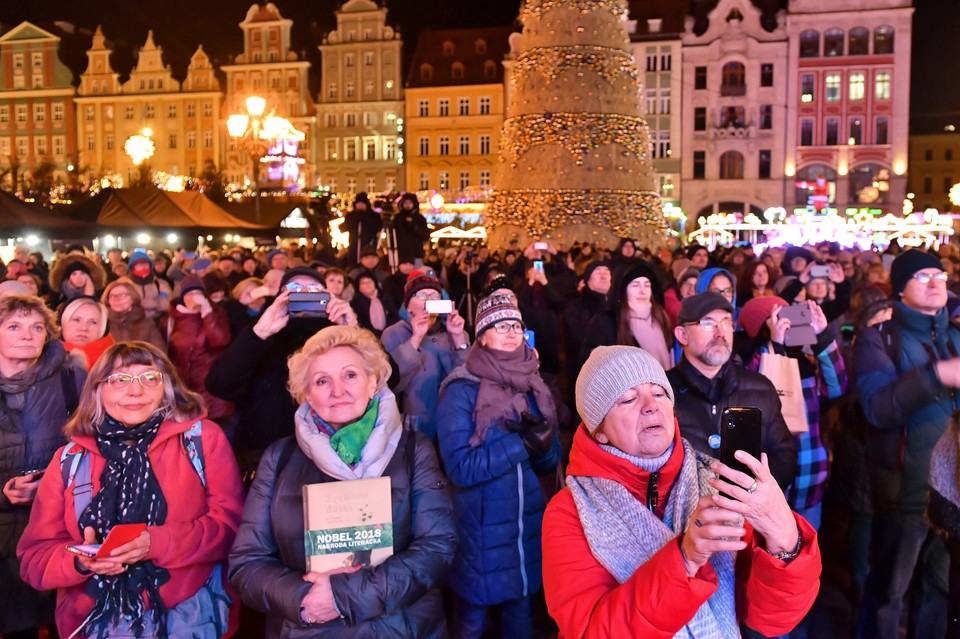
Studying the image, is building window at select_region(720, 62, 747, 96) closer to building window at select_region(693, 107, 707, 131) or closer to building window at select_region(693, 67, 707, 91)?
building window at select_region(693, 67, 707, 91)

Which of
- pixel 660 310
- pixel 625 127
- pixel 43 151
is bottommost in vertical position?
pixel 660 310

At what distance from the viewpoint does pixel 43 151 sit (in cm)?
5503

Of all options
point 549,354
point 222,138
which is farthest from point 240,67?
point 549,354

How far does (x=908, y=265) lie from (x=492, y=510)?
2.11 metres

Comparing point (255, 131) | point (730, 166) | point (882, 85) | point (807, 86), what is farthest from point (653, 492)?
point (882, 85)

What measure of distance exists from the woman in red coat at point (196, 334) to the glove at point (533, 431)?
2.54 m

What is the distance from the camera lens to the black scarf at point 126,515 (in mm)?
2707

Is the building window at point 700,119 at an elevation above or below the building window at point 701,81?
below

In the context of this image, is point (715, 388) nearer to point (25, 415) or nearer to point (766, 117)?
point (25, 415)

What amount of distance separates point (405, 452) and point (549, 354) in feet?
13.2

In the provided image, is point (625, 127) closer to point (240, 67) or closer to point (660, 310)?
point (660, 310)

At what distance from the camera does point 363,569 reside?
2549 mm

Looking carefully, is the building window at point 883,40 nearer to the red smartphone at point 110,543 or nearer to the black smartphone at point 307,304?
the black smartphone at point 307,304

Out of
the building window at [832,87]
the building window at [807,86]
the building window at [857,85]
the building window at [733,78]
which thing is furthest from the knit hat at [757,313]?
the building window at [857,85]
